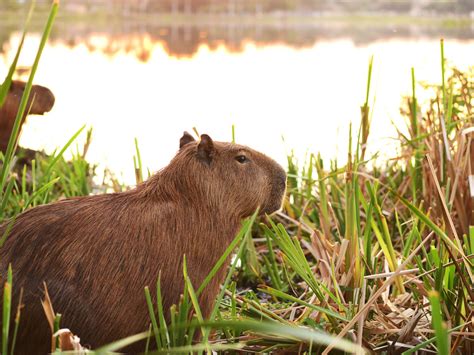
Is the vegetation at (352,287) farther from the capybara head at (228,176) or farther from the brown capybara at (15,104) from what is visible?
the brown capybara at (15,104)

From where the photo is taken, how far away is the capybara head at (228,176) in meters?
1.72

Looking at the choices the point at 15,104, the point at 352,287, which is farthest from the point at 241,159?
the point at 15,104

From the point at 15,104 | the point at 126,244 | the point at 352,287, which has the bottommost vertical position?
the point at 352,287

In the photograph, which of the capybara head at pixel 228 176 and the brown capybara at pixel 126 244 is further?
the capybara head at pixel 228 176

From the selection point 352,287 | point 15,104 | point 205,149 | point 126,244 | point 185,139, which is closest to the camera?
point 126,244

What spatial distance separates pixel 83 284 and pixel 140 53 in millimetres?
11424

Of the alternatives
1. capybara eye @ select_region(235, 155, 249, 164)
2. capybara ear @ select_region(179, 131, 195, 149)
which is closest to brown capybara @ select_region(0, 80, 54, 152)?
capybara ear @ select_region(179, 131, 195, 149)

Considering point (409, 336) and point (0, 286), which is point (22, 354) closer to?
point (0, 286)

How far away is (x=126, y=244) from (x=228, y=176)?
0.97 feet

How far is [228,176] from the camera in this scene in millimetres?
1779

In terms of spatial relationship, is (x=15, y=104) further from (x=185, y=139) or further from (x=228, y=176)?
(x=228, y=176)

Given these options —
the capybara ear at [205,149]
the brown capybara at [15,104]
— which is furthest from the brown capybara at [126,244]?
the brown capybara at [15,104]

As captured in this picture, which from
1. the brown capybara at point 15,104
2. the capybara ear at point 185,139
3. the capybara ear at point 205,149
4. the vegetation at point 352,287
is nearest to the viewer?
the vegetation at point 352,287

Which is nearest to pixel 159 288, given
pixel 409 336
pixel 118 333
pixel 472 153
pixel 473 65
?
pixel 118 333
